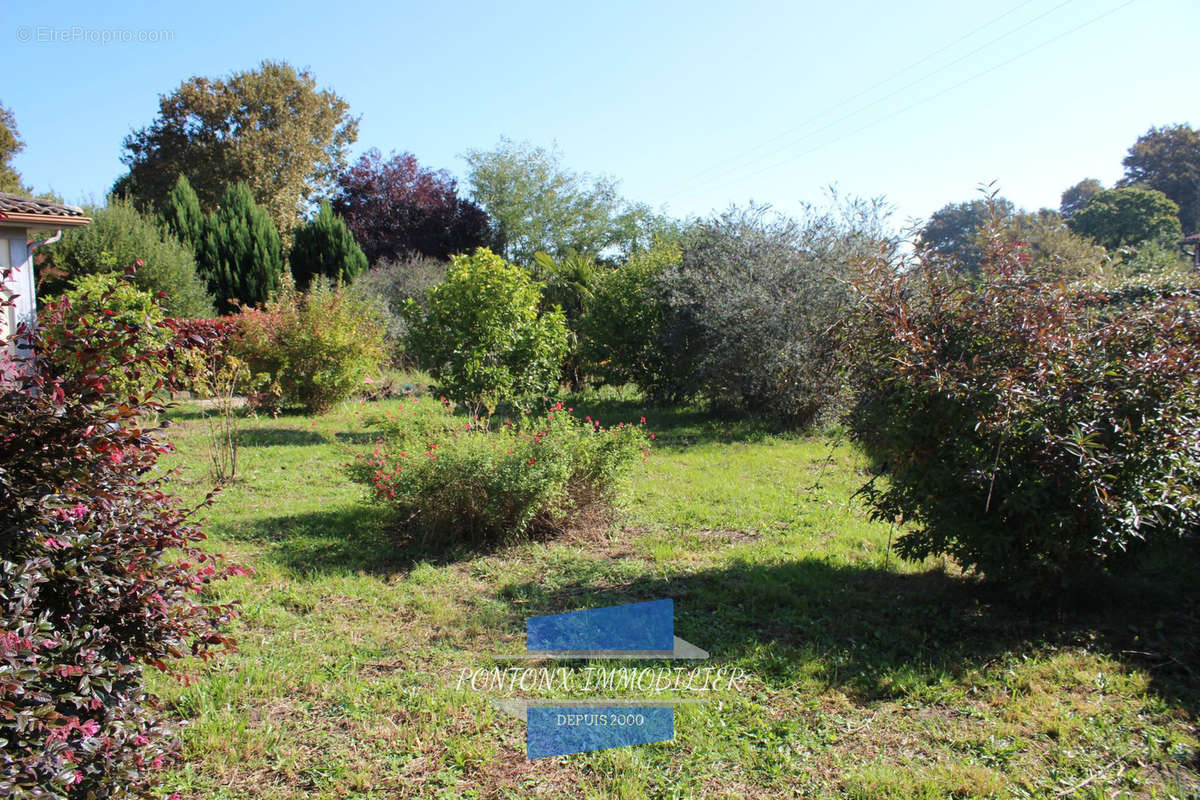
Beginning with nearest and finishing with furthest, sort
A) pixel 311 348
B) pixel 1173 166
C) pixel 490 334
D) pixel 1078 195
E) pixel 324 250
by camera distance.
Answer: pixel 490 334
pixel 311 348
pixel 324 250
pixel 1173 166
pixel 1078 195

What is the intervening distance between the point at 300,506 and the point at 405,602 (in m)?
2.86

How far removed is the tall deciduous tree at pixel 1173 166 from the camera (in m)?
36.8

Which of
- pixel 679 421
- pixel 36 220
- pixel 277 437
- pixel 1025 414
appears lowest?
pixel 679 421

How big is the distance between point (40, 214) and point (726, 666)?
38.9ft

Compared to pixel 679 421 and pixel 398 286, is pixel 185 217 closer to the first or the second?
pixel 398 286

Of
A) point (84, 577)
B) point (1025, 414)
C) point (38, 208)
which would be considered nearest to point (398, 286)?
point (38, 208)

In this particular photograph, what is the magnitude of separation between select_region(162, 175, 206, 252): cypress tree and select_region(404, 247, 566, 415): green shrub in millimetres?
13137

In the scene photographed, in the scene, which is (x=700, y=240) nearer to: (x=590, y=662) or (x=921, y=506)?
(x=921, y=506)

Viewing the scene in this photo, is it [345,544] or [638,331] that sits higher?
[638,331]

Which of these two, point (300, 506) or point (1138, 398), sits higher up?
point (1138, 398)

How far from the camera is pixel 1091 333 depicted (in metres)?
3.91

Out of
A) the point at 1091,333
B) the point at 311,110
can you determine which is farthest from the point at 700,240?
the point at 311,110

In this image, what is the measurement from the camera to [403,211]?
29.0 meters

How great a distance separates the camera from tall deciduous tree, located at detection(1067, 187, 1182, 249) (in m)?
32.3
